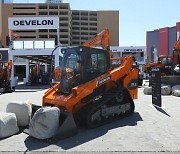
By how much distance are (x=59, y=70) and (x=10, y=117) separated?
288 centimetres

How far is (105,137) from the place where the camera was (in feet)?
25.6

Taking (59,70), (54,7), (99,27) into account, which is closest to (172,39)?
(99,27)

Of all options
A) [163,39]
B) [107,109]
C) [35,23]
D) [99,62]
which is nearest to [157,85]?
[99,62]

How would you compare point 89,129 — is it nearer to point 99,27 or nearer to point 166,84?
point 166,84

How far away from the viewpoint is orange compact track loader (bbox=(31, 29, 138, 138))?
8.88m

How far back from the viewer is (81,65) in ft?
30.5

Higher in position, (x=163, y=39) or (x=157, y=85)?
(x=163, y=39)

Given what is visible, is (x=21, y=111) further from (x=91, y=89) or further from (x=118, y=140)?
(x=118, y=140)

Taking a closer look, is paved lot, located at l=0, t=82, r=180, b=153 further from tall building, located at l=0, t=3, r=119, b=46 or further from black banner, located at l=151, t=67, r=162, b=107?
tall building, located at l=0, t=3, r=119, b=46

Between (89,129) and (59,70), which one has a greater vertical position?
(59,70)

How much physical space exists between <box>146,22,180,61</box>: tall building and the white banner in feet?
238

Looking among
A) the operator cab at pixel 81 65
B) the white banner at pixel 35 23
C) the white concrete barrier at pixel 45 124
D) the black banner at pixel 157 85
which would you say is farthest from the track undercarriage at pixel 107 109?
the white banner at pixel 35 23

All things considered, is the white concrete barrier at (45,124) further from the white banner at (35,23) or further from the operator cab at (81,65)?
the white banner at (35,23)

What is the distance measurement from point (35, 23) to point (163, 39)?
8508 centimetres
